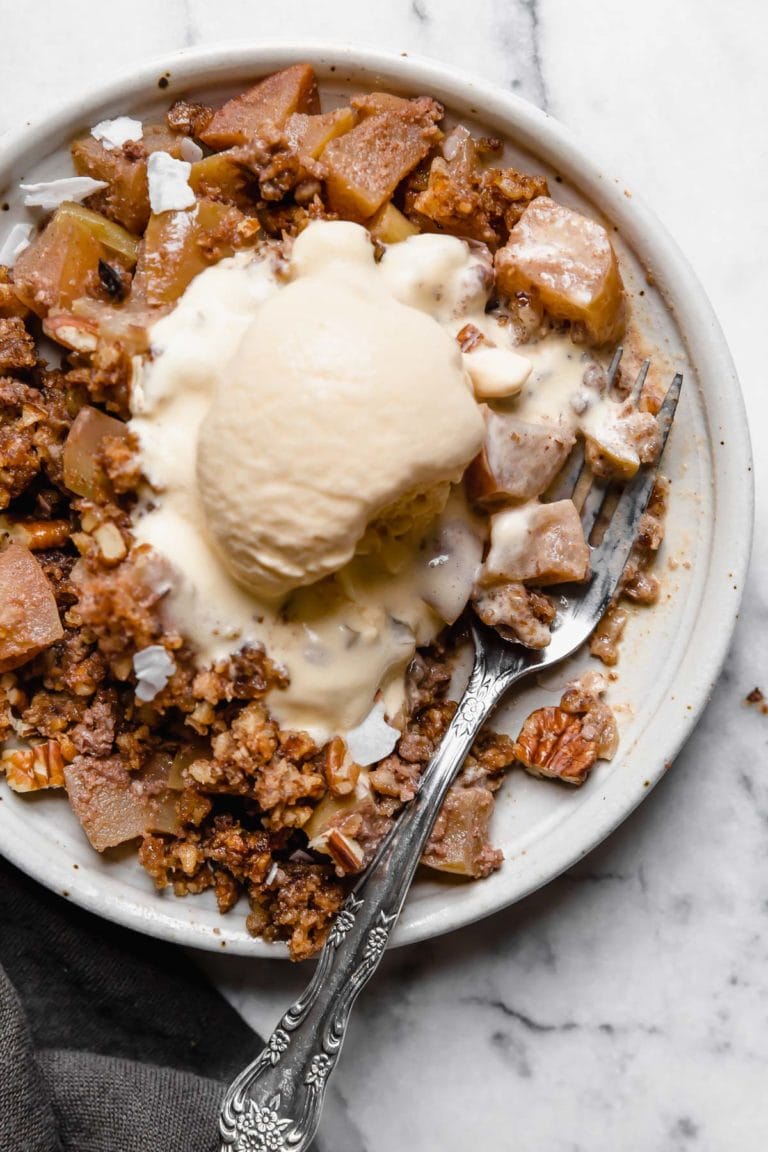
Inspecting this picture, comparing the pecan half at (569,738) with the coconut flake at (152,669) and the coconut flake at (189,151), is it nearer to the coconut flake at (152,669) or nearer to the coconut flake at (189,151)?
the coconut flake at (152,669)

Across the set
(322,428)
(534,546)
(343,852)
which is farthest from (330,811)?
(322,428)

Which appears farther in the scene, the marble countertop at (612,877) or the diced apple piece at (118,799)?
the marble countertop at (612,877)

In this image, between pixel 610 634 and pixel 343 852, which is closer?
pixel 343 852

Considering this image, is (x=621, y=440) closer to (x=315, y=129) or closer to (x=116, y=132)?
(x=315, y=129)

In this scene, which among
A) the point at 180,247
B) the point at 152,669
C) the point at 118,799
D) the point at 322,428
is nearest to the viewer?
the point at 322,428

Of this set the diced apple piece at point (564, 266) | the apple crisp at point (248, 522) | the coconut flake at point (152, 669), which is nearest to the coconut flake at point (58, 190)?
the apple crisp at point (248, 522)

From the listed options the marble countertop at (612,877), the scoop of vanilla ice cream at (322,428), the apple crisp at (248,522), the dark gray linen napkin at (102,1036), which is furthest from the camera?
the marble countertop at (612,877)
